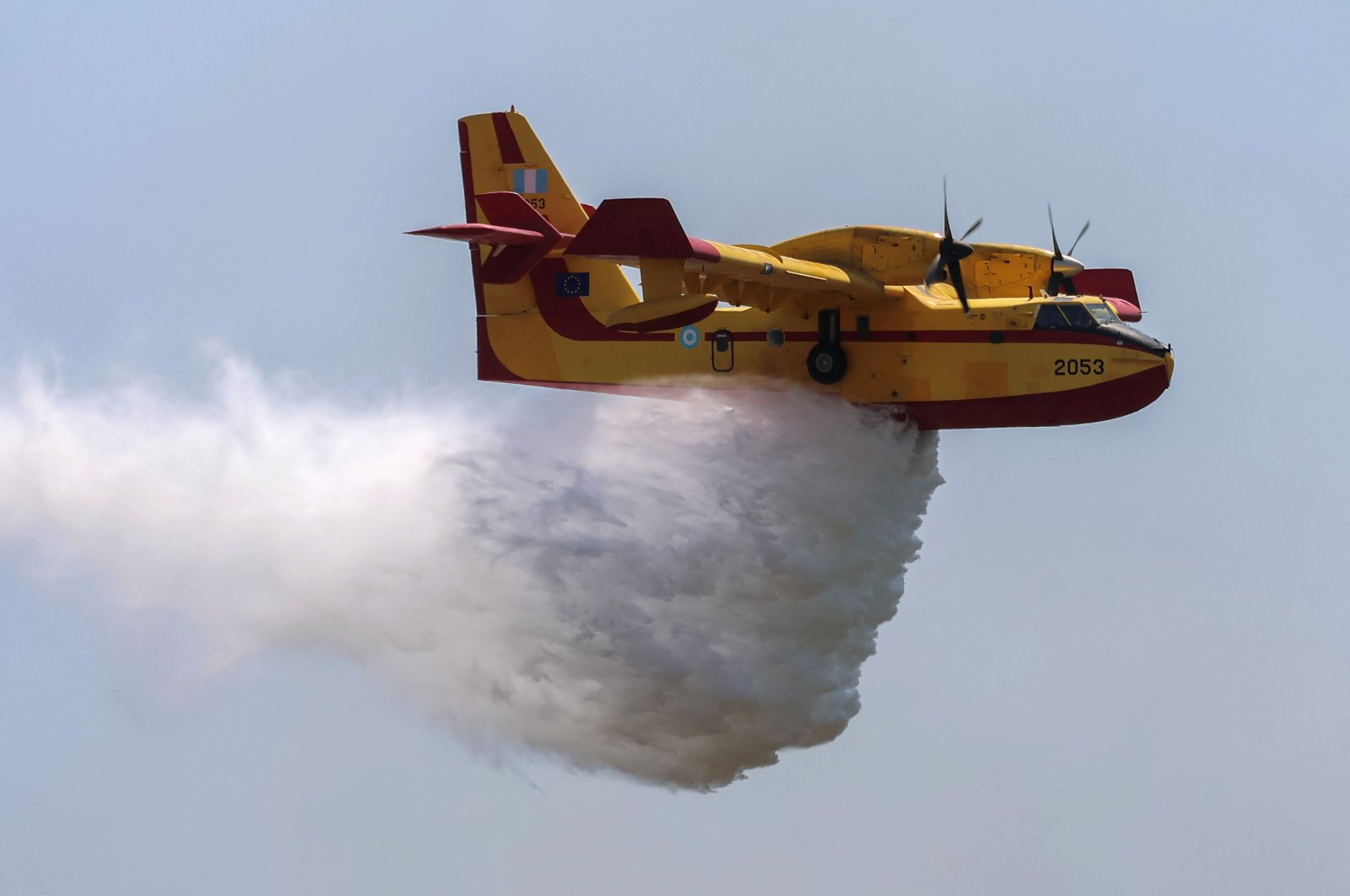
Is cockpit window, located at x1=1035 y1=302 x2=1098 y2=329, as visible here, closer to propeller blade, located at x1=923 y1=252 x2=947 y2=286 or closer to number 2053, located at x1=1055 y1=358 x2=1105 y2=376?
number 2053, located at x1=1055 y1=358 x2=1105 y2=376

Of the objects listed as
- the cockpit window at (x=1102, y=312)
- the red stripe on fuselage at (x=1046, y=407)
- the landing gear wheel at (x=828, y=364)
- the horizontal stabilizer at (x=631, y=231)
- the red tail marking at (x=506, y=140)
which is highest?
the red tail marking at (x=506, y=140)

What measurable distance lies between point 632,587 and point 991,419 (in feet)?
18.4

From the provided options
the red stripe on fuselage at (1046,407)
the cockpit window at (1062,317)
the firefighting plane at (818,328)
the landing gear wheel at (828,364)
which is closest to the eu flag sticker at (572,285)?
the firefighting plane at (818,328)

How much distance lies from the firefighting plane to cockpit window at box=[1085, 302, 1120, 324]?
1.0 inches

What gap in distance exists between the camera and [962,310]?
30625 mm

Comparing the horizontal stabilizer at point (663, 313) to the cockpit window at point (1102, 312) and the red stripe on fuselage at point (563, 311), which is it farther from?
the cockpit window at point (1102, 312)

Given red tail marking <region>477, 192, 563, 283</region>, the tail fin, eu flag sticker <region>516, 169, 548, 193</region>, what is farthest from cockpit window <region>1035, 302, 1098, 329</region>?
eu flag sticker <region>516, 169, 548, 193</region>

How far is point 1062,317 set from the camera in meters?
30.5

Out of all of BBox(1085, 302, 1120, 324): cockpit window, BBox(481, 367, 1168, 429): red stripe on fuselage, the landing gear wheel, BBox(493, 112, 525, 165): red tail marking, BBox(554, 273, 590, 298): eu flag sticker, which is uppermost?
BBox(493, 112, 525, 165): red tail marking

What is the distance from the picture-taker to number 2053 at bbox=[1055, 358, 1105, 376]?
99.7 feet

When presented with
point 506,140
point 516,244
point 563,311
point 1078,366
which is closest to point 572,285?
point 563,311

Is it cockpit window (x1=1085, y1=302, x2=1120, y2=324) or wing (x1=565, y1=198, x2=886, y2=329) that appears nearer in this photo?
wing (x1=565, y1=198, x2=886, y2=329)

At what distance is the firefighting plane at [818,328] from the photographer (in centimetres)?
2927

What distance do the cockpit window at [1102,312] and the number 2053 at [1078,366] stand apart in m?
0.62
